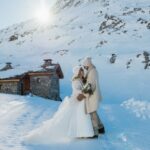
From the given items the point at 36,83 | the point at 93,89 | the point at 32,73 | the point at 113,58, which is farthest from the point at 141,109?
the point at 113,58

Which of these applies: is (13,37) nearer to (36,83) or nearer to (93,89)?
(36,83)

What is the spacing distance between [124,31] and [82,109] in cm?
7323

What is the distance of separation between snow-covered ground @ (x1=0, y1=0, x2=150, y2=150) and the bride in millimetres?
371

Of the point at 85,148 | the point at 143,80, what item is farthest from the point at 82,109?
the point at 143,80

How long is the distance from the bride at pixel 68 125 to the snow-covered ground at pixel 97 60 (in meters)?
0.37

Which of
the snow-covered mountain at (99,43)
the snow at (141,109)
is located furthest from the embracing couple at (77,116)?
the snow-covered mountain at (99,43)

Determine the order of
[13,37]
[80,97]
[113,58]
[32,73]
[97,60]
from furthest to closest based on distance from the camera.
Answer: [13,37], [97,60], [113,58], [32,73], [80,97]

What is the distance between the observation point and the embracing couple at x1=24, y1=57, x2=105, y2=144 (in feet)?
34.5

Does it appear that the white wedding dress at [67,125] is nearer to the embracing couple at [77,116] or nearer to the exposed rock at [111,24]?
the embracing couple at [77,116]

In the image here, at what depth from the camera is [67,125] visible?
35.3 ft

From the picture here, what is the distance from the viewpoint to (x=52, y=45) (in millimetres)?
89062

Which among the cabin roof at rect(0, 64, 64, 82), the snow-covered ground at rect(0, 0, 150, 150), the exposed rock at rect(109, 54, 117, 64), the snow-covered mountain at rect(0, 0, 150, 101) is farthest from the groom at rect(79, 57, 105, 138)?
the exposed rock at rect(109, 54, 117, 64)

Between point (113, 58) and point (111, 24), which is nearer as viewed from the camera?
point (113, 58)

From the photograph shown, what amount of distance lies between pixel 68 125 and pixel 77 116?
33 cm
